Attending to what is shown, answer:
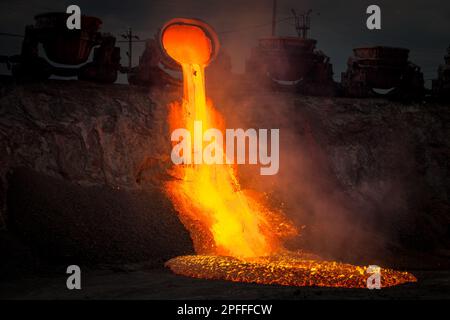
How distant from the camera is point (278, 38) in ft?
49.8

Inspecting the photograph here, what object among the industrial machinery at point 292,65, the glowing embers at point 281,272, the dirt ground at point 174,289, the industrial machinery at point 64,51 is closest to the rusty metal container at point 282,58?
the industrial machinery at point 292,65

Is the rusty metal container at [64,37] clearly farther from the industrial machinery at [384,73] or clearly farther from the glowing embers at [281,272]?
the industrial machinery at [384,73]

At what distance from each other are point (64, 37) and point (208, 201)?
14.8 ft

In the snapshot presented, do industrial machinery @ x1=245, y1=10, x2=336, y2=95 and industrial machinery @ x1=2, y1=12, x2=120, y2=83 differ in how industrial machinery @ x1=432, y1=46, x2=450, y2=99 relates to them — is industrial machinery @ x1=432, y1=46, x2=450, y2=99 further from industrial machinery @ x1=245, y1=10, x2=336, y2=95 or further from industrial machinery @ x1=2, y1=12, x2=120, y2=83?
industrial machinery @ x1=2, y1=12, x2=120, y2=83

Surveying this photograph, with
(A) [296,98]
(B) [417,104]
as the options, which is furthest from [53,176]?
(B) [417,104]

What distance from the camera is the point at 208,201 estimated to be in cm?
1229

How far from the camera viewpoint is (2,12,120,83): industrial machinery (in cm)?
1254

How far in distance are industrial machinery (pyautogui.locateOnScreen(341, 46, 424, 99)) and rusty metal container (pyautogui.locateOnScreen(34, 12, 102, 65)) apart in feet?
21.7

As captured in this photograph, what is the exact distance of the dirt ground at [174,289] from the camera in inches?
297

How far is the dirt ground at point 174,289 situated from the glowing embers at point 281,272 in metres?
0.27

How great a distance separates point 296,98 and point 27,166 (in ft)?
21.6

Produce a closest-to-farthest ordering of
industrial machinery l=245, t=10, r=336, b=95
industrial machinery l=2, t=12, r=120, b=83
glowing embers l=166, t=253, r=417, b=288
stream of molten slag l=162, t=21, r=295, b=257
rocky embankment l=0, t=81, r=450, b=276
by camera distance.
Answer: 1. glowing embers l=166, t=253, r=417, b=288
2. rocky embankment l=0, t=81, r=450, b=276
3. stream of molten slag l=162, t=21, r=295, b=257
4. industrial machinery l=2, t=12, r=120, b=83
5. industrial machinery l=245, t=10, r=336, b=95

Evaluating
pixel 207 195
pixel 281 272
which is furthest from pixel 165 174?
pixel 281 272

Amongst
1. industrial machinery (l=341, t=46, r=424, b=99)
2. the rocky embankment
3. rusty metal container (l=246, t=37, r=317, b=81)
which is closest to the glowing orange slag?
the rocky embankment
